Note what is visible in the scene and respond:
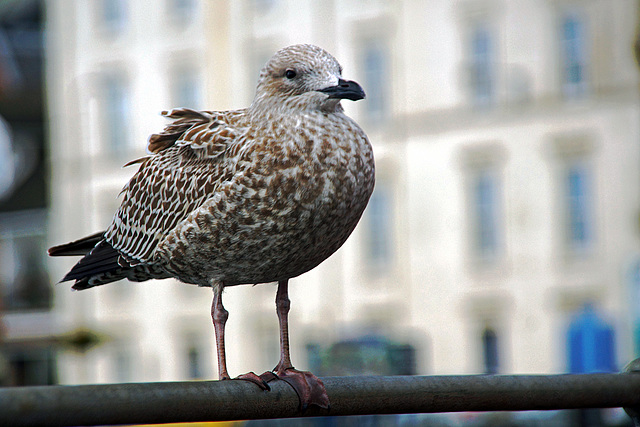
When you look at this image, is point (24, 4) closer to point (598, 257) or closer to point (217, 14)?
point (217, 14)

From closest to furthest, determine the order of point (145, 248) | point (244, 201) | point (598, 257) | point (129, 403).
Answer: point (129, 403) < point (244, 201) < point (145, 248) < point (598, 257)

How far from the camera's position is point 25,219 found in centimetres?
2959

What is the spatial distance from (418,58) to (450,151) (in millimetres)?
2383

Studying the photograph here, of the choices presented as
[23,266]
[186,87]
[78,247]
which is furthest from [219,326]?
[23,266]

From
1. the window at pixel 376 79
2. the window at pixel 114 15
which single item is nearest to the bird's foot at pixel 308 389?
the window at pixel 376 79

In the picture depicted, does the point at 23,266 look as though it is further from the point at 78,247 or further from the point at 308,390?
the point at 308,390

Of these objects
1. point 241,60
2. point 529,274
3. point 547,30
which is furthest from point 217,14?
point 529,274

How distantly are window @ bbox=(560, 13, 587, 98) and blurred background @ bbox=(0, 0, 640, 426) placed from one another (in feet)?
0.13

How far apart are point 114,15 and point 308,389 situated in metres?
29.9

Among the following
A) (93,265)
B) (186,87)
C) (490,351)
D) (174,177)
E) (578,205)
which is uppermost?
(186,87)

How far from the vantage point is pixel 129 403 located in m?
1.61

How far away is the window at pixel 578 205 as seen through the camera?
22359 mm

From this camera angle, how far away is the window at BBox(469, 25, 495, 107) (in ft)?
78.3

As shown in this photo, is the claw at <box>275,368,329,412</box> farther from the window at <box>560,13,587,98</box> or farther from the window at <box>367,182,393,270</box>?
the window at <box>367,182,393,270</box>
